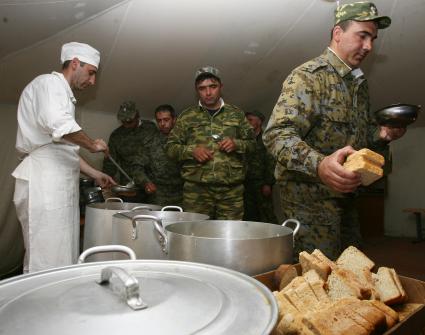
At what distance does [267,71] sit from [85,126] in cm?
183

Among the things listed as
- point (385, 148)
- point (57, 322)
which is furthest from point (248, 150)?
point (57, 322)

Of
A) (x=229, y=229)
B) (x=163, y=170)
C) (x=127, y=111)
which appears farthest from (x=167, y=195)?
(x=229, y=229)

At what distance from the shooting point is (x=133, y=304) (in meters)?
0.45

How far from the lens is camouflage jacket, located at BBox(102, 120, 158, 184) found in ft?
10.8

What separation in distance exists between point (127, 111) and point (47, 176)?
4.86 feet

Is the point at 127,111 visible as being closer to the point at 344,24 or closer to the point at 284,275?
the point at 344,24

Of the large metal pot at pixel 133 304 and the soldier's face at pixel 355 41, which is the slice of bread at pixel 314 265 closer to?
the large metal pot at pixel 133 304

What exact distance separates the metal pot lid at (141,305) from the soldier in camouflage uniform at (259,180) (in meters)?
3.02

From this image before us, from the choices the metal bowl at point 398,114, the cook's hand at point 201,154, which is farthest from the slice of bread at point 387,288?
the cook's hand at point 201,154

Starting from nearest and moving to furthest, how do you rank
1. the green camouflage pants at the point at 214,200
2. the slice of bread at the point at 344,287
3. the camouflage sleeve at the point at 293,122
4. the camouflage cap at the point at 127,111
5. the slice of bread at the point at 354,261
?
the slice of bread at the point at 344,287 < the slice of bread at the point at 354,261 < the camouflage sleeve at the point at 293,122 < the green camouflage pants at the point at 214,200 < the camouflage cap at the point at 127,111

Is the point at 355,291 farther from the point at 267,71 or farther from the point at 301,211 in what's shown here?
the point at 267,71

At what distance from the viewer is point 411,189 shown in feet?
14.7

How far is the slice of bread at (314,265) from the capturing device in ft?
2.62

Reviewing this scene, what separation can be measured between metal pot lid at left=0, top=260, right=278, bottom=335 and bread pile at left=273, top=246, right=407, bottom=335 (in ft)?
0.48
